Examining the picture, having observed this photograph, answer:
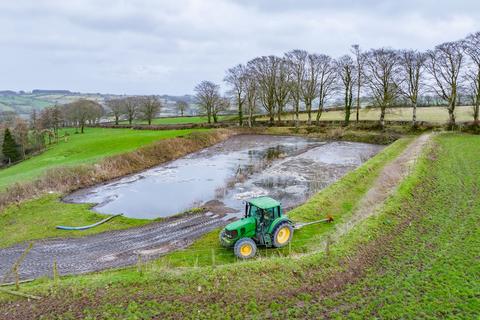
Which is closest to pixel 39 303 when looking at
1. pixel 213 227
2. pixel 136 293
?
pixel 136 293

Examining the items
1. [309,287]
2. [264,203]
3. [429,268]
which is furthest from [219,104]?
[309,287]

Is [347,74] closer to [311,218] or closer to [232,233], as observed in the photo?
[311,218]

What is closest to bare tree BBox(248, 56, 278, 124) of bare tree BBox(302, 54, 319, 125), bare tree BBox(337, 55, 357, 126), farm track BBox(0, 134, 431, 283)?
bare tree BBox(302, 54, 319, 125)

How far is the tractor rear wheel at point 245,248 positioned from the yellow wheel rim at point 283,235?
137 cm

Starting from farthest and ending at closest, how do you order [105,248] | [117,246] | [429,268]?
[117,246]
[105,248]
[429,268]

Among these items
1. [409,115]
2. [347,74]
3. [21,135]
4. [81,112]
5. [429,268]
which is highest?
[347,74]

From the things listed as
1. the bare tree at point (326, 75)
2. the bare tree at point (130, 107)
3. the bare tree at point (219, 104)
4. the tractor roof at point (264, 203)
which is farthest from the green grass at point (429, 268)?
the bare tree at point (130, 107)

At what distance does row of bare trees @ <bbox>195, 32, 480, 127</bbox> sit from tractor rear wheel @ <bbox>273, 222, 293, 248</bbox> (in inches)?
1797

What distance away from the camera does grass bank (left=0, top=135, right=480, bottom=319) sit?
10.2m

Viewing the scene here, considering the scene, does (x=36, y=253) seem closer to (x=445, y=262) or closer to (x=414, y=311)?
(x=414, y=311)

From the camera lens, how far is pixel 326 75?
198 feet

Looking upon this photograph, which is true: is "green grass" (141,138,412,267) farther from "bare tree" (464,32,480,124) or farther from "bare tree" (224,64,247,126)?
"bare tree" (224,64,247,126)

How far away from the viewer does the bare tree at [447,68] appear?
4709 cm

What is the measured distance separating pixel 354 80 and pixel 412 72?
9.67m
